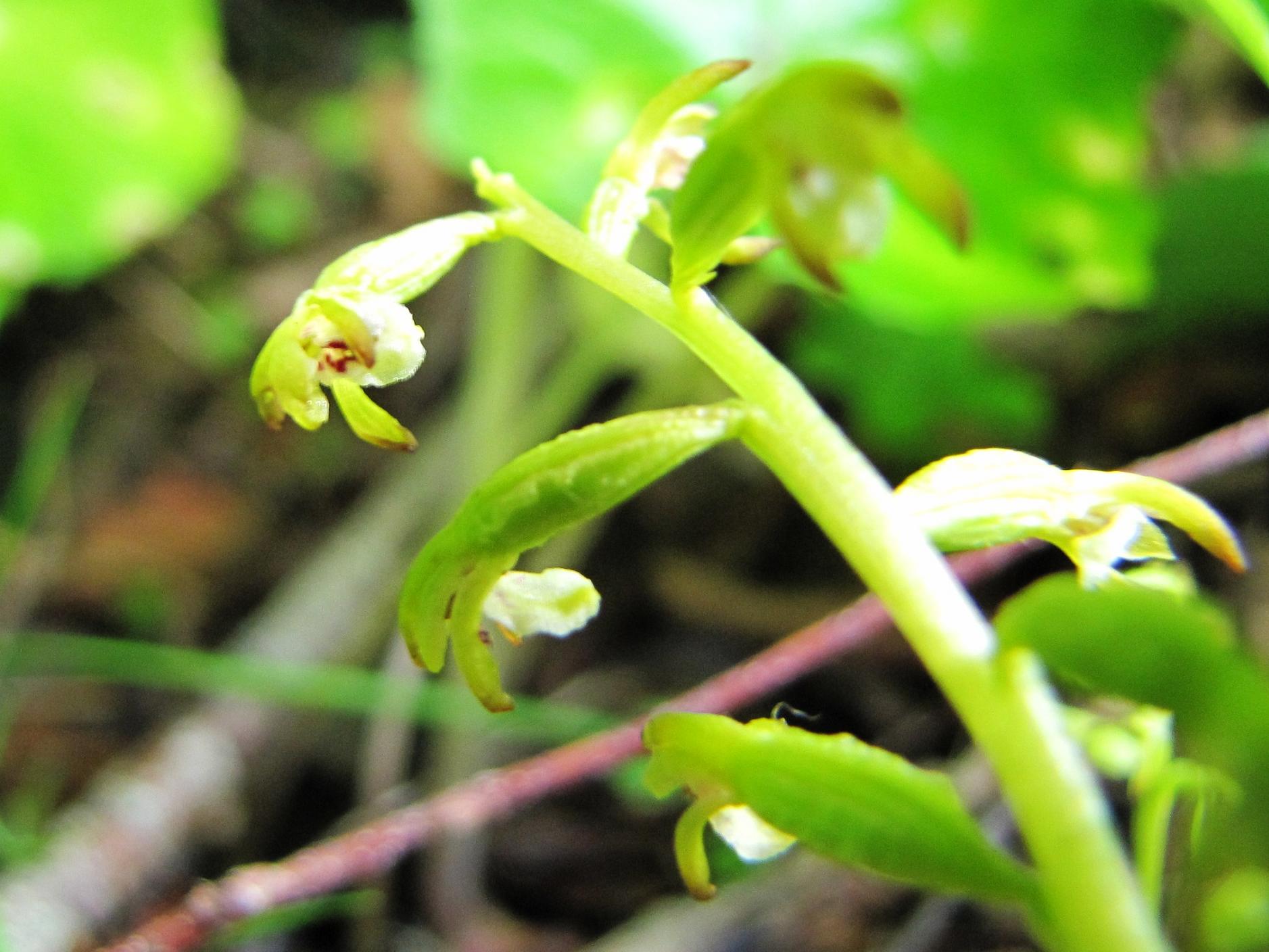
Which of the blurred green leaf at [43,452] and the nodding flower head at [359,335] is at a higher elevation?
the blurred green leaf at [43,452]

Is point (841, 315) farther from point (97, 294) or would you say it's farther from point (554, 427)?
point (97, 294)

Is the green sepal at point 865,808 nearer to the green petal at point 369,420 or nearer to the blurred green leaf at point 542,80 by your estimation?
the green petal at point 369,420

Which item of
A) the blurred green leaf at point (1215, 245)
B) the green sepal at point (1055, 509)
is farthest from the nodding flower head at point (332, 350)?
the blurred green leaf at point (1215, 245)

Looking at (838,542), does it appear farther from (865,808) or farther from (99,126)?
(99,126)

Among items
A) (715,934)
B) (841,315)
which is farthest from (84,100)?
(715,934)

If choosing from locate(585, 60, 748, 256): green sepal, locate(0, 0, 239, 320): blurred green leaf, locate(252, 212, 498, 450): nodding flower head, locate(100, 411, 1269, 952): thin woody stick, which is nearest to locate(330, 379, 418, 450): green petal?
locate(252, 212, 498, 450): nodding flower head

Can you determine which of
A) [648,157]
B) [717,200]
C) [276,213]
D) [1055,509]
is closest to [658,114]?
[648,157]

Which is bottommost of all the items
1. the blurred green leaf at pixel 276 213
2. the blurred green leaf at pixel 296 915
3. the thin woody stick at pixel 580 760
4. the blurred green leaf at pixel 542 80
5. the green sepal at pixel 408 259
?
the blurred green leaf at pixel 296 915
